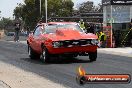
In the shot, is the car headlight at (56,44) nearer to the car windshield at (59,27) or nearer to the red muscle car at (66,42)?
the red muscle car at (66,42)

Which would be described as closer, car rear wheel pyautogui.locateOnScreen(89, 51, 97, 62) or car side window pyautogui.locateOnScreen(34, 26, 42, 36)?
car rear wheel pyautogui.locateOnScreen(89, 51, 97, 62)

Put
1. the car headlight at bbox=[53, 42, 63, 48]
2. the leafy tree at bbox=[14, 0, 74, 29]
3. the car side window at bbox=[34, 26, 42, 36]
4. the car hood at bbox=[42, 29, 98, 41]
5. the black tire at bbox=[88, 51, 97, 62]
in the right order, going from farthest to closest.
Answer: the leafy tree at bbox=[14, 0, 74, 29], the car side window at bbox=[34, 26, 42, 36], the black tire at bbox=[88, 51, 97, 62], the car hood at bbox=[42, 29, 98, 41], the car headlight at bbox=[53, 42, 63, 48]

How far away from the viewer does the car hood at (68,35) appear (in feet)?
51.6

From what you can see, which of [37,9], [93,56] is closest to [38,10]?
[37,9]

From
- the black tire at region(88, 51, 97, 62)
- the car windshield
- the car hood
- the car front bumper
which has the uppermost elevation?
the car windshield

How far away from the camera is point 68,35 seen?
16.0m

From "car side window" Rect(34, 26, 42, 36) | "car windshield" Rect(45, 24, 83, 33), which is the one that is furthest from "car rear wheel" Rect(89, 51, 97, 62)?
"car side window" Rect(34, 26, 42, 36)

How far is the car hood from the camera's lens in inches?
619

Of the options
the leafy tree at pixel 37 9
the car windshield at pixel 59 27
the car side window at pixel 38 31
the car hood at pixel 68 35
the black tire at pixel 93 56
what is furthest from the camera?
the leafy tree at pixel 37 9

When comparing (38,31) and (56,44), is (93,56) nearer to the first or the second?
(56,44)

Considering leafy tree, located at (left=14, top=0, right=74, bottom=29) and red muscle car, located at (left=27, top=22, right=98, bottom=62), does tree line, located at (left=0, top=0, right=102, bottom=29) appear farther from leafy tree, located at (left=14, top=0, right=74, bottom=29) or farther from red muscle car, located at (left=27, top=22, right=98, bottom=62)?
red muscle car, located at (left=27, top=22, right=98, bottom=62)

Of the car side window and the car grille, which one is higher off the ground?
the car side window

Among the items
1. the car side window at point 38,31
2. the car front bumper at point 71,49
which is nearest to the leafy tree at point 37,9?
the car side window at point 38,31

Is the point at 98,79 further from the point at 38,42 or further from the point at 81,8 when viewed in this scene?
the point at 81,8
